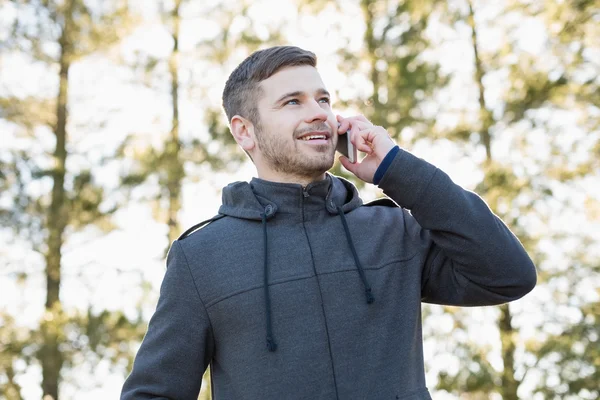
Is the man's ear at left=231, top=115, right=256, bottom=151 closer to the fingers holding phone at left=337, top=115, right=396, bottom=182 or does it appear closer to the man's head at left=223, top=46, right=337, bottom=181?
the man's head at left=223, top=46, right=337, bottom=181

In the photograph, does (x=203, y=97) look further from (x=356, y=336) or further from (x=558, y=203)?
(x=356, y=336)

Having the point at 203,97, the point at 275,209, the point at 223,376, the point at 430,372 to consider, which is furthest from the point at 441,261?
the point at 203,97

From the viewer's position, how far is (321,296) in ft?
7.21

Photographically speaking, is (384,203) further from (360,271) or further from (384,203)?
(360,271)

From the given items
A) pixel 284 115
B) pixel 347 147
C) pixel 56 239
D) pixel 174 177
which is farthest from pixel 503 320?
pixel 284 115

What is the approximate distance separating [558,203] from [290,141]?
737cm

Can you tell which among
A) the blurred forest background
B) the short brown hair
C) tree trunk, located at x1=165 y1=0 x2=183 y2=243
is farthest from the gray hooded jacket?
tree trunk, located at x1=165 y1=0 x2=183 y2=243

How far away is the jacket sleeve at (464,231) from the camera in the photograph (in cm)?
216

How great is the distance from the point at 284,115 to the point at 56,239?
7946 millimetres

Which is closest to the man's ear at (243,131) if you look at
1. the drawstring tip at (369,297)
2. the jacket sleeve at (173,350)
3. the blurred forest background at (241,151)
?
the jacket sleeve at (173,350)

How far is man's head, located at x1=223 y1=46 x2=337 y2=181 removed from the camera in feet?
7.82

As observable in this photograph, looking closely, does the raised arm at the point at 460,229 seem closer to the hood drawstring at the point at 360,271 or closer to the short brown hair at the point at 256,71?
the hood drawstring at the point at 360,271

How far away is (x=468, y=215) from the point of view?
2.17 metres

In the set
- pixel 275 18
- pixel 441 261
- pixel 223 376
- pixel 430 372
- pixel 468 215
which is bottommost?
pixel 430 372
